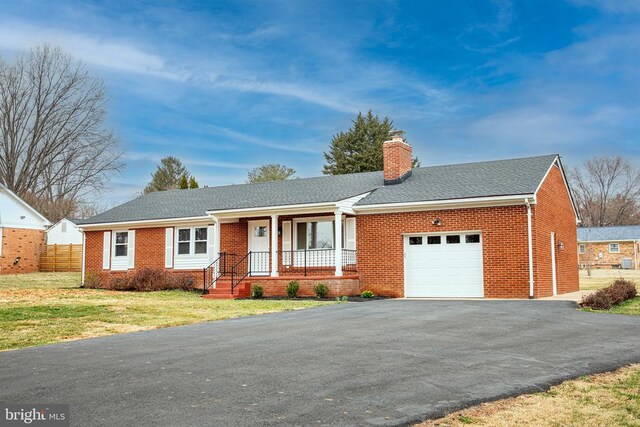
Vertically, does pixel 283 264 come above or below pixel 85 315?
above

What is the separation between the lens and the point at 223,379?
6422 mm

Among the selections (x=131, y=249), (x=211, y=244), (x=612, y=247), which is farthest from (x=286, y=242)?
(x=612, y=247)

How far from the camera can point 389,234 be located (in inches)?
789

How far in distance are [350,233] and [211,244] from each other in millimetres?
6543

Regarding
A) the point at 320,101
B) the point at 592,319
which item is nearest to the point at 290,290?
the point at 592,319

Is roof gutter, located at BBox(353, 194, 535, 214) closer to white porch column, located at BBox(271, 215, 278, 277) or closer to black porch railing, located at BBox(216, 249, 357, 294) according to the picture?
black porch railing, located at BBox(216, 249, 357, 294)

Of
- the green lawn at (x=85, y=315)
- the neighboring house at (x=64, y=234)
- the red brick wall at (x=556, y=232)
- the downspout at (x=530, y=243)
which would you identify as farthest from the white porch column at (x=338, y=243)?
the neighboring house at (x=64, y=234)

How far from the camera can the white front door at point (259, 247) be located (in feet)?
74.3

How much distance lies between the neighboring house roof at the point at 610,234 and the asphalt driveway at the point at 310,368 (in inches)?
1774

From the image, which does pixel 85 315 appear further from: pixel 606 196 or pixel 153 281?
pixel 606 196

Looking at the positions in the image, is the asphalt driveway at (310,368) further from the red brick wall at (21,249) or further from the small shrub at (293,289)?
the red brick wall at (21,249)

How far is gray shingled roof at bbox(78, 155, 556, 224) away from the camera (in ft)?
63.9

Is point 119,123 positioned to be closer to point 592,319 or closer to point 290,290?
point 290,290

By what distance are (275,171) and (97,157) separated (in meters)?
18.3
